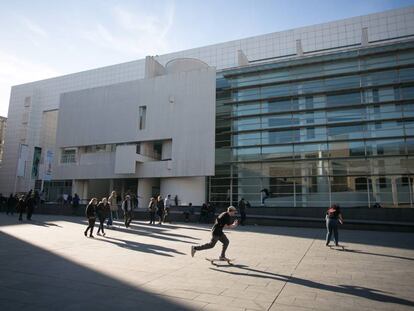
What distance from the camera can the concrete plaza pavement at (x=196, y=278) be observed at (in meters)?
4.66

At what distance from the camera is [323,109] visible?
2900 cm

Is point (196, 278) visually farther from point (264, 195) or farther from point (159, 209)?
point (264, 195)

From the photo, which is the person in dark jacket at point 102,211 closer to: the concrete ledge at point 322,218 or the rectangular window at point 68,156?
the concrete ledge at point 322,218

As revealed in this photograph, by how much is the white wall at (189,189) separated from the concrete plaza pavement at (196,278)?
21589mm

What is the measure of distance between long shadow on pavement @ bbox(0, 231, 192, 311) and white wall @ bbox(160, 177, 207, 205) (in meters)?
24.6

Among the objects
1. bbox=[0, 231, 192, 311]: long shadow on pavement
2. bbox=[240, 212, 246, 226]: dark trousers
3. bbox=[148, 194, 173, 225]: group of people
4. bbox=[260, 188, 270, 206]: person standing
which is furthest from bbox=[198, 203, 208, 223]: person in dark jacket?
bbox=[0, 231, 192, 311]: long shadow on pavement

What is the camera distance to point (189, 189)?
106 feet

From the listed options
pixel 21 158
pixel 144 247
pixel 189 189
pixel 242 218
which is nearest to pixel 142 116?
pixel 189 189

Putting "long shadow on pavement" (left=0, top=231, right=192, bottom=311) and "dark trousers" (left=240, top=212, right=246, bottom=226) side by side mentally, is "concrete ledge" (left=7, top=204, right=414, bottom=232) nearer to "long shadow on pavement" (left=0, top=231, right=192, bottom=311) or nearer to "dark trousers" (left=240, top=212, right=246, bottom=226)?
"dark trousers" (left=240, top=212, right=246, bottom=226)

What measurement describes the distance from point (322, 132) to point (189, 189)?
14.5m

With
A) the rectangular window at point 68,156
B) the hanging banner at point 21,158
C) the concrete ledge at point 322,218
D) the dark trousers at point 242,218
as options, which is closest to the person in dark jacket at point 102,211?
the concrete ledge at point 322,218

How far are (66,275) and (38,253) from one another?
2888mm

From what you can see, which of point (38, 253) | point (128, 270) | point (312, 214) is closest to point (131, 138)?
point (312, 214)

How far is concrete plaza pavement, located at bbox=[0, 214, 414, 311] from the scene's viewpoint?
466cm
